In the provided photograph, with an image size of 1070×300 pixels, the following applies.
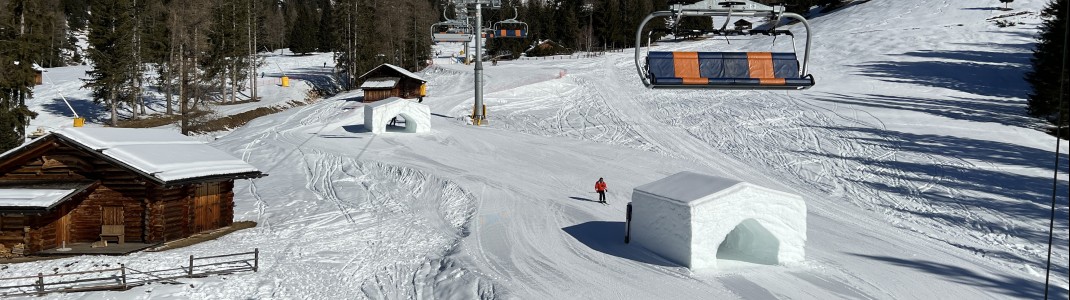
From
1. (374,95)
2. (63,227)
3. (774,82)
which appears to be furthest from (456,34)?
(774,82)

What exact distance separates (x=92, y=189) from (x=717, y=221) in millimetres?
18666

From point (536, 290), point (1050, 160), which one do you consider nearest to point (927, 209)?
point (1050, 160)

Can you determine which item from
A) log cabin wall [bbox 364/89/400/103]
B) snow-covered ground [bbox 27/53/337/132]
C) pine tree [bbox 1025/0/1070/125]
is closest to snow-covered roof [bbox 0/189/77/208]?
snow-covered ground [bbox 27/53/337/132]

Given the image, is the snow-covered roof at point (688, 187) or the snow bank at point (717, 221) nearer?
the snow bank at point (717, 221)

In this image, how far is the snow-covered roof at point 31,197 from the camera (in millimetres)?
23047

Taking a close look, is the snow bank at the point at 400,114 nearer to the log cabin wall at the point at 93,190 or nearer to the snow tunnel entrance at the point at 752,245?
the log cabin wall at the point at 93,190

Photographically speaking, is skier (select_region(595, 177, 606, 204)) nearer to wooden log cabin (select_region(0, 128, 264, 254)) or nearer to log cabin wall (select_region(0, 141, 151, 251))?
wooden log cabin (select_region(0, 128, 264, 254))

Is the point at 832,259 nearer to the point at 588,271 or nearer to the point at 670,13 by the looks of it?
the point at 588,271

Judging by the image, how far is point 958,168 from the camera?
109ft

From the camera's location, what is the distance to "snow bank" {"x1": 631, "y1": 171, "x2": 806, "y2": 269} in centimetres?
2020

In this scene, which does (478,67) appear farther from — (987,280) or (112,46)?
(987,280)

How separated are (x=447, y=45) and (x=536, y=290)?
134 m

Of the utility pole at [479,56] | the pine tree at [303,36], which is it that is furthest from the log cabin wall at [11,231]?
the pine tree at [303,36]

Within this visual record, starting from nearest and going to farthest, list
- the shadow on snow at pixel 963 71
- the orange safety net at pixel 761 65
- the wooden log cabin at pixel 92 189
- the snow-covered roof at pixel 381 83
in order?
the orange safety net at pixel 761 65 → the wooden log cabin at pixel 92 189 → the shadow on snow at pixel 963 71 → the snow-covered roof at pixel 381 83
